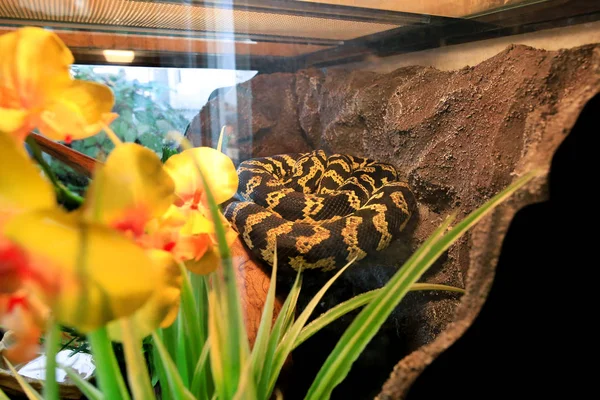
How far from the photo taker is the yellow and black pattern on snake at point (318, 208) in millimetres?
1330

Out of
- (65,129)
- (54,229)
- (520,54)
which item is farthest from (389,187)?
(54,229)

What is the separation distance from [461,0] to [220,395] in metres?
1.60

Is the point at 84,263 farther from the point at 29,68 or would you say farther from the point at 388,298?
the point at 388,298

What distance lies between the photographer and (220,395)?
58 centimetres

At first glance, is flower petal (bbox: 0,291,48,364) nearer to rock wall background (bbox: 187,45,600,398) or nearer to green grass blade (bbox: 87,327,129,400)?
green grass blade (bbox: 87,327,129,400)

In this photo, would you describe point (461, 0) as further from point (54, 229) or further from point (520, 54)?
point (54, 229)

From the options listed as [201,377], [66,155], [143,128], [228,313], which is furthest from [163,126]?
[228,313]

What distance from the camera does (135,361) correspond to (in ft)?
1.56

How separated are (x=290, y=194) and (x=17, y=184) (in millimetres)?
1502

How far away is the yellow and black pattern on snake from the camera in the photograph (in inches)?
52.4

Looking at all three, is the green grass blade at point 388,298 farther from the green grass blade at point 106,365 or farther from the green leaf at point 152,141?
the green leaf at point 152,141

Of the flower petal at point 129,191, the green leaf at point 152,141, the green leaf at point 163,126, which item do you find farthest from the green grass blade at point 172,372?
the green leaf at point 163,126

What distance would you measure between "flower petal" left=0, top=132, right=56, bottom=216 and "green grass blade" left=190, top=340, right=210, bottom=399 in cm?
42

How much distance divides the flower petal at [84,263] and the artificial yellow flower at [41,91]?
159 mm
